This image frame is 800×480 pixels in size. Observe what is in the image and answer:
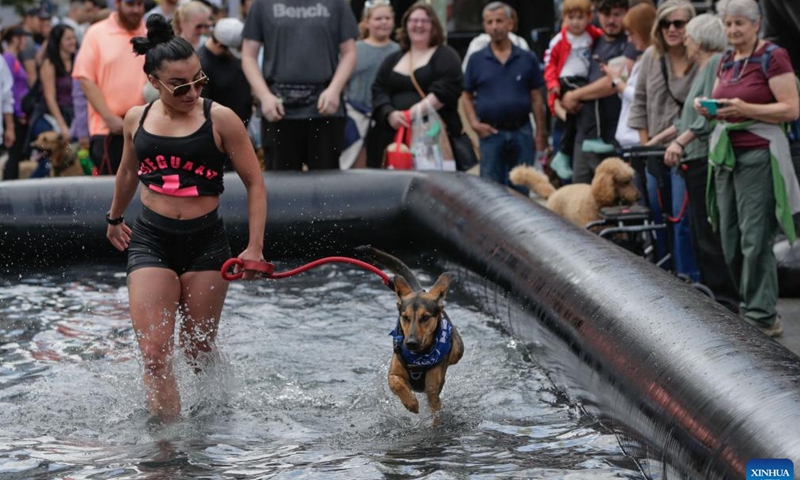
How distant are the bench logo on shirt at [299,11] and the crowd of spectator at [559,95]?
11 millimetres

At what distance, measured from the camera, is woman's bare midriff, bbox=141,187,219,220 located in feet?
19.6

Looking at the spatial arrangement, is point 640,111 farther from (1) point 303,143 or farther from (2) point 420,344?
(2) point 420,344

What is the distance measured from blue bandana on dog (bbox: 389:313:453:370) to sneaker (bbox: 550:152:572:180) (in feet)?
18.6

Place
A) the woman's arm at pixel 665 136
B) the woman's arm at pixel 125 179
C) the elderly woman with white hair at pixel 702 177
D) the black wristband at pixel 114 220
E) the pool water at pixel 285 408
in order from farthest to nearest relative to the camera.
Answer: the woman's arm at pixel 665 136
the elderly woman with white hair at pixel 702 177
the black wristband at pixel 114 220
the woman's arm at pixel 125 179
the pool water at pixel 285 408

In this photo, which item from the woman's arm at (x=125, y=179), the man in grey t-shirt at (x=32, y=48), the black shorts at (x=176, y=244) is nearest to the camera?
the black shorts at (x=176, y=244)

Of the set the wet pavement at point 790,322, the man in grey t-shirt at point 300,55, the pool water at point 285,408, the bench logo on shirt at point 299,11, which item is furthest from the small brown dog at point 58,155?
the wet pavement at point 790,322

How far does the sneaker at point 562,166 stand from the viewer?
11328 millimetres

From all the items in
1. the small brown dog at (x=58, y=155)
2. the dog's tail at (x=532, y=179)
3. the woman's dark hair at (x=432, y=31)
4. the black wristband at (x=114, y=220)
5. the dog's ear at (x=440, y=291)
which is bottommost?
the small brown dog at (x=58, y=155)

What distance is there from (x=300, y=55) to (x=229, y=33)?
2.14 feet

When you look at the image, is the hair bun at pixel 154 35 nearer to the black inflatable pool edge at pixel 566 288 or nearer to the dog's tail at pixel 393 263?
the dog's tail at pixel 393 263

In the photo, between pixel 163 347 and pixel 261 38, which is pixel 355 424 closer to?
pixel 163 347

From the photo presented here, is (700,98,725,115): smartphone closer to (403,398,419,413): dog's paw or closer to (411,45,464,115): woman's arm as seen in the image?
(403,398,419,413): dog's paw

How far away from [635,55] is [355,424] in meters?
5.55

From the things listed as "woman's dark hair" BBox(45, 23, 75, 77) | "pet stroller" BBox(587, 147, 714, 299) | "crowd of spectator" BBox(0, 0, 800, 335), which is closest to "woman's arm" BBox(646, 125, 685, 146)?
"crowd of spectator" BBox(0, 0, 800, 335)
